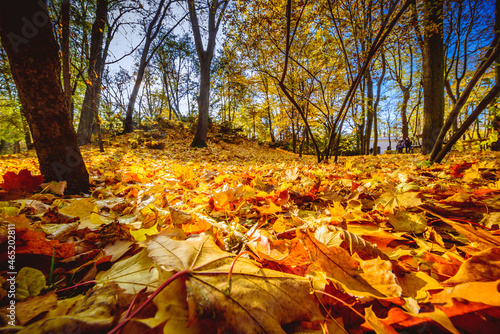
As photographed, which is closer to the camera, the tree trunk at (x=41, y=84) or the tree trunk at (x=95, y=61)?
the tree trunk at (x=41, y=84)

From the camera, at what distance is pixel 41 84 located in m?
1.40

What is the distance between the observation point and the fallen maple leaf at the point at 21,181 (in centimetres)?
121

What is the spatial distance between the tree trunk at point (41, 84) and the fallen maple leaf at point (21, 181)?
278 millimetres

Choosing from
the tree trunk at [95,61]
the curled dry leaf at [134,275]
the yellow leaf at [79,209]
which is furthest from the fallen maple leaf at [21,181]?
the tree trunk at [95,61]

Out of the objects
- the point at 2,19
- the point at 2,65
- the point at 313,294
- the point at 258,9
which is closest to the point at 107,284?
the point at 313,294

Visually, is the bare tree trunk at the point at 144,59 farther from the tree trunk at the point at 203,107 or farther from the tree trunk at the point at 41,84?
the tree trunk at the point at 41,84

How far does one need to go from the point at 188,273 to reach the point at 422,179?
1.69m

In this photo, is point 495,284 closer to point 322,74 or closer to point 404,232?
point 404,232

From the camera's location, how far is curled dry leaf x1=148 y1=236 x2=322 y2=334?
0.34 meters

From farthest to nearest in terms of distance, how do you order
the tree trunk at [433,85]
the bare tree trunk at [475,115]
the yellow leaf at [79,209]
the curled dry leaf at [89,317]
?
1. the tree trunk at [433,85]
2. the bare tree trunk at [475,115]
3. the yellow leaf at [79,209]
4. the curled dry leaf at [89,317]

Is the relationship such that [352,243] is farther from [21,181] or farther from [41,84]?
[41,84]

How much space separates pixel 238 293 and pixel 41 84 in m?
1.99

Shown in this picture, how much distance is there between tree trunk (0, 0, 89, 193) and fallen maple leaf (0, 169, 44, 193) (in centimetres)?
28

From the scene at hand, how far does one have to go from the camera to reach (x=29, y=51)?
1.35 meters
